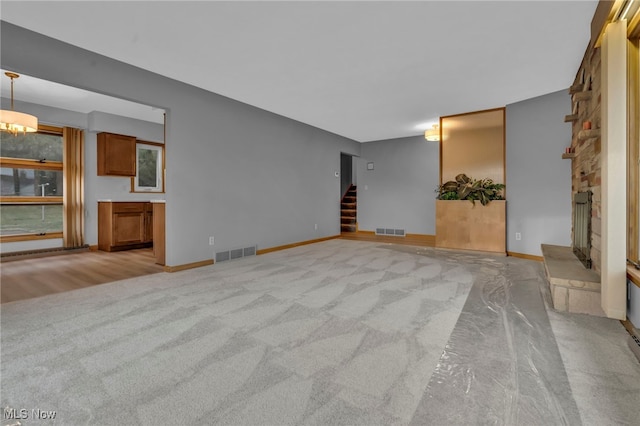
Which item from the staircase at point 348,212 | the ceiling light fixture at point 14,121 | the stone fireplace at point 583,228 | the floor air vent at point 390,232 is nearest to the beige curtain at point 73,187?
the ceiling light fixture at point 14,121

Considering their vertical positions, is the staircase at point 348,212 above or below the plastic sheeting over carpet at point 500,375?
above

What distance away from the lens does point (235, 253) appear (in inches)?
181

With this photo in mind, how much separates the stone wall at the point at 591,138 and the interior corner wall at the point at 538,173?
3.79ft

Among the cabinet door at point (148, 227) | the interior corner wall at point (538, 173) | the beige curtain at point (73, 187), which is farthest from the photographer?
the cabinet door at point (148, 227)

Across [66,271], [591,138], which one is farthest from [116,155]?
[591,138]

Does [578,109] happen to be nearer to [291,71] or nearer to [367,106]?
[367,106]

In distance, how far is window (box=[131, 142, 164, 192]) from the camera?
6207 millimetres

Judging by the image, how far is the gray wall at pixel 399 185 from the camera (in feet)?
22.8

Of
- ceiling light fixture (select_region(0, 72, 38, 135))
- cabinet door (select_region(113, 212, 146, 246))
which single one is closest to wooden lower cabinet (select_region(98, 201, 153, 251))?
cabinet door (select_region(113, 212, 146, 246))

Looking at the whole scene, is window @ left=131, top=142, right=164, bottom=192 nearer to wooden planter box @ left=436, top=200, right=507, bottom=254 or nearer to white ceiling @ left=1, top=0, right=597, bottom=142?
white ceiling @ left=1, top=0, right=597, bottom=142

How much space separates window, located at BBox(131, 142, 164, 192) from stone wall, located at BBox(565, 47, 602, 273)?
23.1ft

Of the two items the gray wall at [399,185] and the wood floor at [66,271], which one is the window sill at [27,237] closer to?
the wood floor at [66,271]

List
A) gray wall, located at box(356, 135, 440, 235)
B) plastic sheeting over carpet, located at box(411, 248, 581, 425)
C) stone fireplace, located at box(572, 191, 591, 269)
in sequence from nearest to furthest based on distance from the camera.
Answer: plastic sheeting over carpet, located at box(411, 248, 581, 425) < stone fireplace, located at box(572, 191, 591, 269) < gray wall, located at box(356, 135, 440, 235)

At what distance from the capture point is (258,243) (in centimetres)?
502
